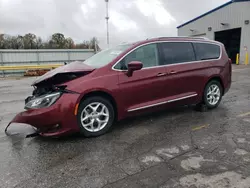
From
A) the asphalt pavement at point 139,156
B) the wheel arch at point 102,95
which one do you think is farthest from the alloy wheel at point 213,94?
the wheel arch at point 102,95

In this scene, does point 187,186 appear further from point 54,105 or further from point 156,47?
point 156,47

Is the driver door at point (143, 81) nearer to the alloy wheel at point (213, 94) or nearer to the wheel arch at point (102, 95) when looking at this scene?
the wheel arch at point (102, 95)

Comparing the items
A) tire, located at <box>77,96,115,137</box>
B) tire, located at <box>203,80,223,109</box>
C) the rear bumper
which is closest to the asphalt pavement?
tire, located at <box>77,96,115,137</box>

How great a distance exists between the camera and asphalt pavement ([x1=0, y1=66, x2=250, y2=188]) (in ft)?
→ 8.21

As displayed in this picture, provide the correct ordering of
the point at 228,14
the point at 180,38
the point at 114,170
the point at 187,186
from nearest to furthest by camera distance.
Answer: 1. the point at 187,186
2. the point at 114,170
3. the point at 180,38
4. the point at 228,14

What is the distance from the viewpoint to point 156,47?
14.3ft

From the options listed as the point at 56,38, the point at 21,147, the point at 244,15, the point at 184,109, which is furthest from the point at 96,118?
the point at 56,38

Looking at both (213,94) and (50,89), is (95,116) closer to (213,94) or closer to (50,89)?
(50,89)

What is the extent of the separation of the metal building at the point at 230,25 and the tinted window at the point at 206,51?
1703 cm

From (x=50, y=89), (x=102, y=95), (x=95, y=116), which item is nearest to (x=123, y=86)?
(x=102, y=95)

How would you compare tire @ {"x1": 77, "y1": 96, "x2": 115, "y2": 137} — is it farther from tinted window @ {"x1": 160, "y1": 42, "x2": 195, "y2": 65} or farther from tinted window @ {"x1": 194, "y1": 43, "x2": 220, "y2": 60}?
tinted window @ {"x1": 194, "y1": 43, "x2": 220, "y2": 60}

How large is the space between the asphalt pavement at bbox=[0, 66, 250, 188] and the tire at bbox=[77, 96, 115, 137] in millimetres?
156

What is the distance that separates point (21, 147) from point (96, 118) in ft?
4.21

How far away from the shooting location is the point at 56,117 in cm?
335
